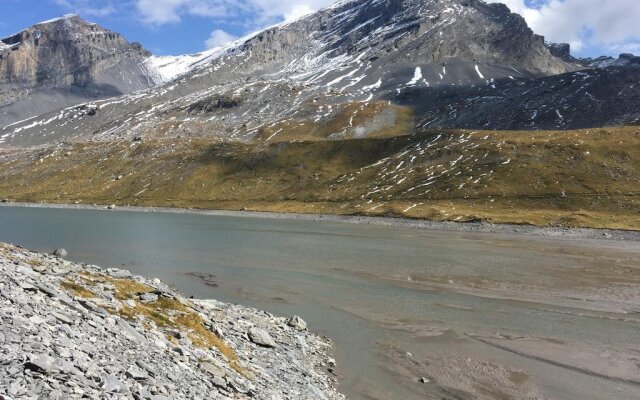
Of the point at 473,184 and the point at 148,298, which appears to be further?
the point at 473,184

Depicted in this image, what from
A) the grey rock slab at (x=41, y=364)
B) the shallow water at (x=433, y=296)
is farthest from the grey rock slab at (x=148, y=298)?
the grey rock slab at (x=41, y=364)

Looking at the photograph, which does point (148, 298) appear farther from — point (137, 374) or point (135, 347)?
point (137, 374)

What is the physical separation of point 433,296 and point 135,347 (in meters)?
32.4

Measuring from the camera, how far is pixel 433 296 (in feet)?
146

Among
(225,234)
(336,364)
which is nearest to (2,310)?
(336,364)

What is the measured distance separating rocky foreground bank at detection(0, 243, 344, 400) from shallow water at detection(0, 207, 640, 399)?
377cm

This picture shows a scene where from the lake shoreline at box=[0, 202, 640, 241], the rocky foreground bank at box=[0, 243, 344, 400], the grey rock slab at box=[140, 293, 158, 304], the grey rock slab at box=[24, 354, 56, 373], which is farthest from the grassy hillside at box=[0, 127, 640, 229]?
the grey rock slab at box=[24, 354, 56, 373]

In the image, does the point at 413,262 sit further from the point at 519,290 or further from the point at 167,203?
the point at 167,203

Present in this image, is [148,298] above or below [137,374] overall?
below

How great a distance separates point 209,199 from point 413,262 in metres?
138

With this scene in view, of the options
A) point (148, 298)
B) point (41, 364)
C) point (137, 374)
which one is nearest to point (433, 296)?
point (148, 298)

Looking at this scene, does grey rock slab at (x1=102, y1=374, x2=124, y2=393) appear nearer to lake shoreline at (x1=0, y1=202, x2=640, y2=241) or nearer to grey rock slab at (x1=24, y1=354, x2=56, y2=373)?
grey rock slab at (x1=24, y1=354, x2=56, y2=373)

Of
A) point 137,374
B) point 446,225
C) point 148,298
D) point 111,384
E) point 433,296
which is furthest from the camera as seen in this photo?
point 446,225

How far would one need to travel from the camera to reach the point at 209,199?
189 meters
